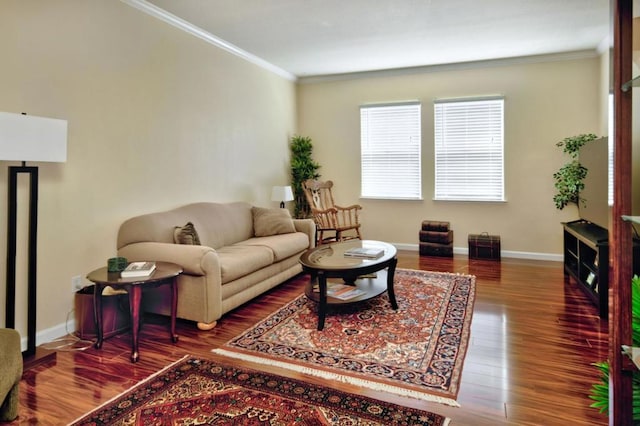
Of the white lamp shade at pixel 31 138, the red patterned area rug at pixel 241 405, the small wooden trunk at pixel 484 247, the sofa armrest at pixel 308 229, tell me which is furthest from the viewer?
the small wooden trunk at pixel 484 247

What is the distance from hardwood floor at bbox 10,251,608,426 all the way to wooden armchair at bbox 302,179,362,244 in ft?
5.50

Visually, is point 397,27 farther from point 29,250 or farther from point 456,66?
point 29,250

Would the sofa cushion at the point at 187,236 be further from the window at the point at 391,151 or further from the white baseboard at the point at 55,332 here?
the window at the point at 391,151

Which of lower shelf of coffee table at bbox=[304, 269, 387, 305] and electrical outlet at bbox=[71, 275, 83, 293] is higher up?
electrical outlet at bbox=[71, 275, 83, 293]

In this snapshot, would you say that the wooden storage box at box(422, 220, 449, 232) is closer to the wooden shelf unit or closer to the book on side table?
the wooden shelf unit

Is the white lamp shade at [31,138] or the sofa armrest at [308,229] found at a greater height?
the white lamp shade at [31,138]

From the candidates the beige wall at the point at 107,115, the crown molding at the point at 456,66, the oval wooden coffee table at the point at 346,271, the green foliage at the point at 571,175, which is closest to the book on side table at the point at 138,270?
the beige wall at the point at 107,115

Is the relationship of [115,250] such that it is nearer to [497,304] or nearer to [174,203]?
[174,203]

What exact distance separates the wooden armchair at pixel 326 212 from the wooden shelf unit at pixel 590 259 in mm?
2456

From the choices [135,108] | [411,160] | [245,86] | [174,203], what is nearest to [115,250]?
[174,203]

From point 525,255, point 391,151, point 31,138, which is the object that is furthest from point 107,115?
point 525,255

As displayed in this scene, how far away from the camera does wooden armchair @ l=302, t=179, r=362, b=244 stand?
534 centimetres

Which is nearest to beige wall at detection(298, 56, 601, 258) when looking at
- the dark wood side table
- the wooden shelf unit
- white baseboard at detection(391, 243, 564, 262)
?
white baseboard at detection(391, 243, 564, 262)

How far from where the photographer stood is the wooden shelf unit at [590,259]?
3.09 meters
